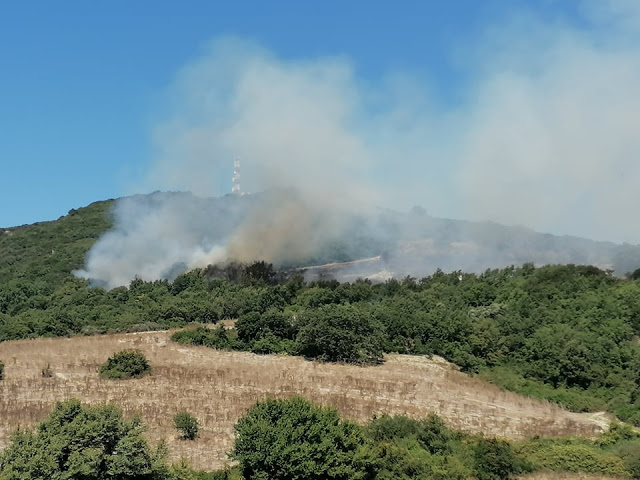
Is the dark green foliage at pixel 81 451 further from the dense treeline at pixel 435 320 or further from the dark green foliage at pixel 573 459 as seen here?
the dense treeline at pixel 435 320

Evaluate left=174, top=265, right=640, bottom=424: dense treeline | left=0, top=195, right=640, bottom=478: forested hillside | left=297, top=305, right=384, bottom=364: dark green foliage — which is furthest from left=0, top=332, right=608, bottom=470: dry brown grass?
left=0, top=195, right=640, bottom=478: forested hillside

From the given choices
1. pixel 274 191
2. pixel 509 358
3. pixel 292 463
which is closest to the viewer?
pixel 292 463

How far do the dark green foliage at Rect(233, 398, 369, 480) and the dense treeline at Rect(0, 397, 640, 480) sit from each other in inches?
0.9

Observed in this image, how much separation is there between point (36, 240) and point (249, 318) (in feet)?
145

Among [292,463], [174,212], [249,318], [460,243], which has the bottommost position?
[292,463]

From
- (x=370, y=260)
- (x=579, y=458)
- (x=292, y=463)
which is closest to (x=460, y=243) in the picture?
(x=370, y=260)

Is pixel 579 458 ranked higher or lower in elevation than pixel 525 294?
lower

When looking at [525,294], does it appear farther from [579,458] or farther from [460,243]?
[460,243]

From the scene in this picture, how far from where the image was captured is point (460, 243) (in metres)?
69.2

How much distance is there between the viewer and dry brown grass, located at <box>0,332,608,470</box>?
20.8 meters

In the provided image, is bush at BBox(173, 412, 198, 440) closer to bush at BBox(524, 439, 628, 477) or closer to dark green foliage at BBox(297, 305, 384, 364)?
bush at BBox(524, 439, 628, 477)

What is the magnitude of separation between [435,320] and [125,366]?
1614cm

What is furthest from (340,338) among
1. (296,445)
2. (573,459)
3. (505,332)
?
(296,445)

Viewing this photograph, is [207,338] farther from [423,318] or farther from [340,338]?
[423,318]
